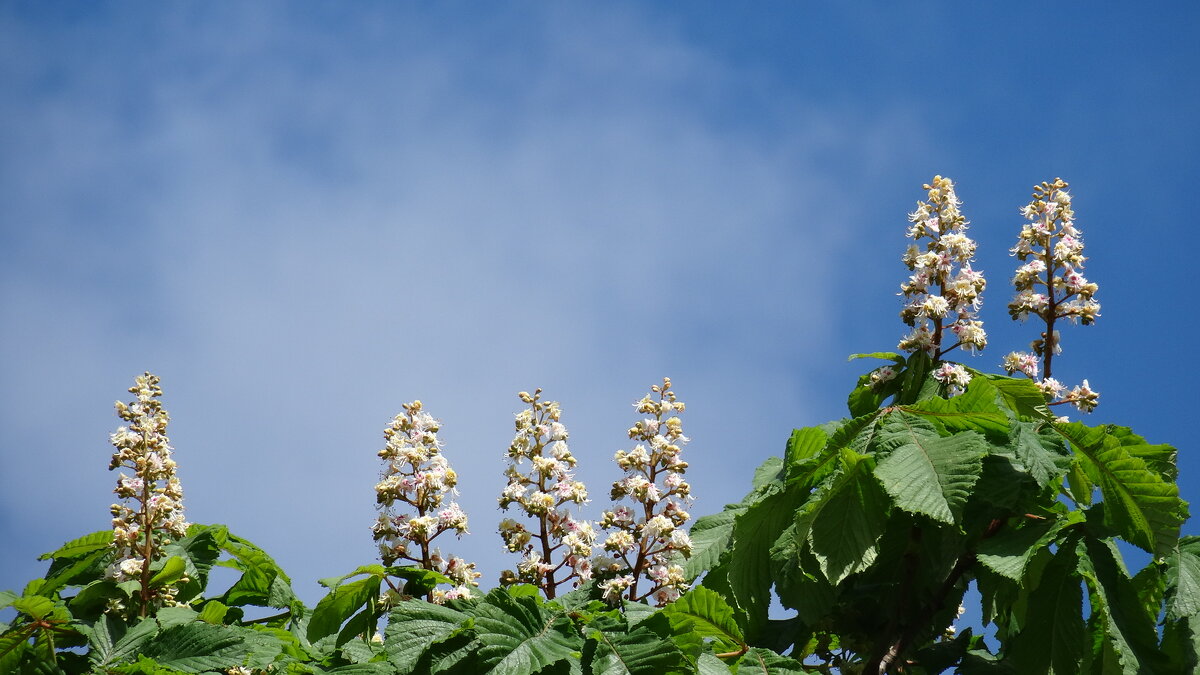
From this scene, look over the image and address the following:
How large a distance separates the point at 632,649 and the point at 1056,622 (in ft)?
4.19

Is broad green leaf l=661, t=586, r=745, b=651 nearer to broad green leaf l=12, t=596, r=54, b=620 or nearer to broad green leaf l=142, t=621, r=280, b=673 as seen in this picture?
broad green leaf l=142, t=621, r=280, b=673

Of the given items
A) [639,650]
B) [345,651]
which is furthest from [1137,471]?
[345,651]

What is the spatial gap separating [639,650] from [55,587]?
295 cm

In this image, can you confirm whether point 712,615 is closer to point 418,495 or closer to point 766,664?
point 766,664

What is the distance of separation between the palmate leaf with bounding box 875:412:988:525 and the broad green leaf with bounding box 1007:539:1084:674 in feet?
1.31

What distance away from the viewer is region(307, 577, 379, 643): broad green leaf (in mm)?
3906

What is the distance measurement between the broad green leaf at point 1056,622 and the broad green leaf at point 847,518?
0.56m

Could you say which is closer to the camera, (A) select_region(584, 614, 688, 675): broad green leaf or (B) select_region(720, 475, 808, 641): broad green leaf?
(A) select_region(584, 614, 688, 675): broad green leaf

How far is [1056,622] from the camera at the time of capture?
3.28m

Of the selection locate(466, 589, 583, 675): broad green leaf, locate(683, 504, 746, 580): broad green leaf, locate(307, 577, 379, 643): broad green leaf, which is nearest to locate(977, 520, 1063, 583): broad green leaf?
locate(683, 504, 746, 580): broad green leaf

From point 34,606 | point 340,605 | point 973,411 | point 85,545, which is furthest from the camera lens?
point 85,545

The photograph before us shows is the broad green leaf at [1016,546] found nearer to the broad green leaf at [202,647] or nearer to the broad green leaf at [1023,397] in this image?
the broad green leaf at [1023,397]

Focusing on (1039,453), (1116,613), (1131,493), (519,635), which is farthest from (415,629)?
(1131,493)

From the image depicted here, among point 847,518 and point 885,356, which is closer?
point 847,518
